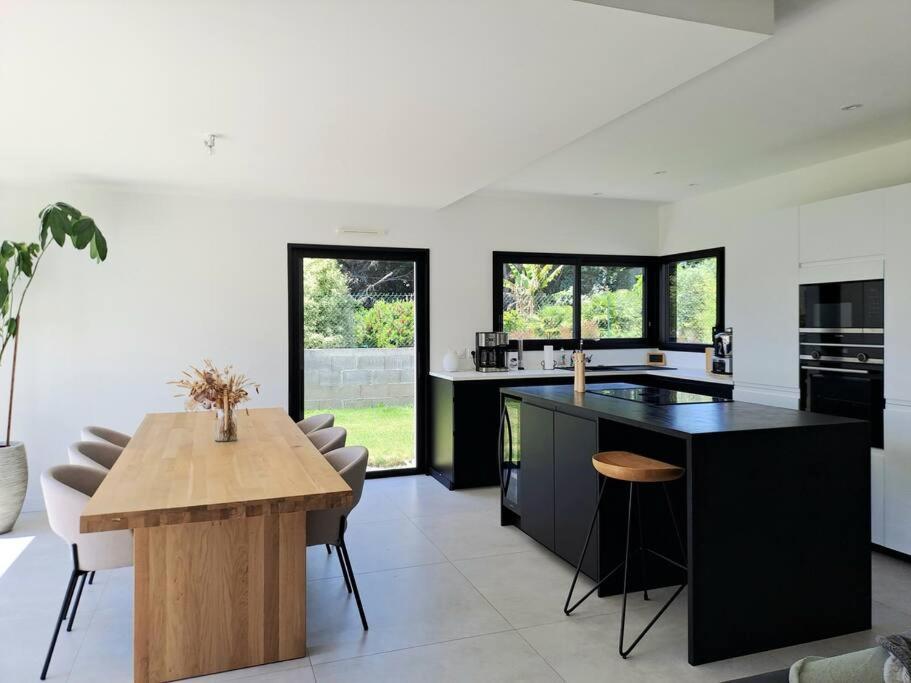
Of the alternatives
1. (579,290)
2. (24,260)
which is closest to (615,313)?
(579,290)

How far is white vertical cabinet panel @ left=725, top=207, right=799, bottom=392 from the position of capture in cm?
433

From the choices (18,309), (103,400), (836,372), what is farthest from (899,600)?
(18,309)

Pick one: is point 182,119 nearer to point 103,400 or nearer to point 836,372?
point 103,400

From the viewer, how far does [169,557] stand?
99.6 inches

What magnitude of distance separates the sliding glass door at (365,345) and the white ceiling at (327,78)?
1.57m

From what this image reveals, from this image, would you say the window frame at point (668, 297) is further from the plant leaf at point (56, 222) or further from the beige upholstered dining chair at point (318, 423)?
the plant leaf at point (56, 222)

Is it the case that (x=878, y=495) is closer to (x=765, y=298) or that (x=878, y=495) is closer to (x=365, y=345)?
(x=765, y=298)

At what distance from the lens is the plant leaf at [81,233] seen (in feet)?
14.4

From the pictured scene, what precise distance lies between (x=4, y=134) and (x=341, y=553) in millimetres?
2993

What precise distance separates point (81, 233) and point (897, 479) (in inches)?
215

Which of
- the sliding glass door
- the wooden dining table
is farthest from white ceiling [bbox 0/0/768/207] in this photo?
the wooden dining table

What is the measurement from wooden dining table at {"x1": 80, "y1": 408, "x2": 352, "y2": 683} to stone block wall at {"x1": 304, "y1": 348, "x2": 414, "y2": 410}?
113 inches

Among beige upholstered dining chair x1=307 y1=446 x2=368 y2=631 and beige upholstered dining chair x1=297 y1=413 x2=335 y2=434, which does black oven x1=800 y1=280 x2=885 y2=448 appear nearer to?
beige upholstered dining chair x1=307 y1=446 x2=368 y2=631

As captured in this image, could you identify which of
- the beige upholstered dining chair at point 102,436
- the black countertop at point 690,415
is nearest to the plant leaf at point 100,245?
the beige upholstered dining chair at point 102,436
